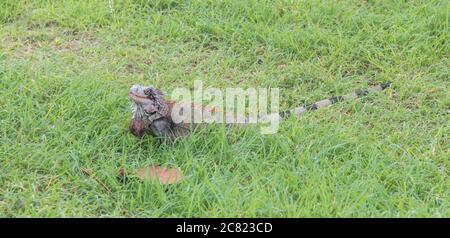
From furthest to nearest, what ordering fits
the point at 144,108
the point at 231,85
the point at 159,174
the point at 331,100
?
the point at 231,85 → the point at 331,100 → the point at 144,108 → the point at 159,174

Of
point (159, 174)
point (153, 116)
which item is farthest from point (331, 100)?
point (159, 174)

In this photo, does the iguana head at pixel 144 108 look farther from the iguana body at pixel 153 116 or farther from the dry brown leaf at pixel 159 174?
the dry brown leaf at pixel 159 174

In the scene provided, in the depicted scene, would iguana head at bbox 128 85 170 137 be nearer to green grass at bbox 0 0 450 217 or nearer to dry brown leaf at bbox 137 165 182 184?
green grass at bbox 0 0 450 217

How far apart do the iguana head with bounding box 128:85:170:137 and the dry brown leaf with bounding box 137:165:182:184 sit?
24 centimetres

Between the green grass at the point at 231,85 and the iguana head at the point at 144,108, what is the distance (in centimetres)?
10

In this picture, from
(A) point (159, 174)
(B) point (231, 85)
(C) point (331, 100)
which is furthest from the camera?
(B) point (231, 85)

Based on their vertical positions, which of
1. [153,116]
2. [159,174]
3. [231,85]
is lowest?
[159,174]

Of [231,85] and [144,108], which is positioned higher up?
[231,85]

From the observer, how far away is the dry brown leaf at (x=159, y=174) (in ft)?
11.1

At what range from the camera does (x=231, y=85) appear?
14.4 feet

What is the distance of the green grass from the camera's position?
329 cm

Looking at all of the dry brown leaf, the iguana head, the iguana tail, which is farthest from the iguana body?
the iguana tail

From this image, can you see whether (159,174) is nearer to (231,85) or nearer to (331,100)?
(231,85)

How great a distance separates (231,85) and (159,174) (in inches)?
44.6
